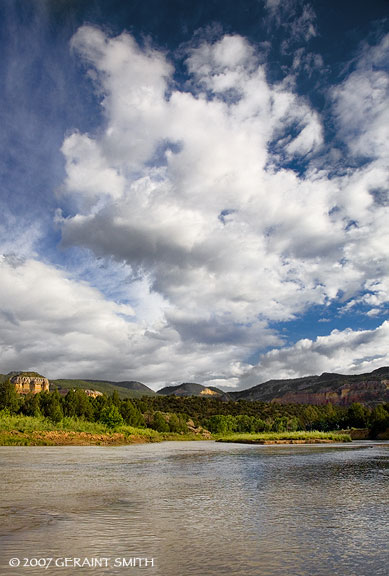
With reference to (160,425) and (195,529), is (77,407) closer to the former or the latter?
(160,425)

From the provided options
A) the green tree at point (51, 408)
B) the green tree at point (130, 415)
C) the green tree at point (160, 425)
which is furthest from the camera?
the green tree at point (160, 425)

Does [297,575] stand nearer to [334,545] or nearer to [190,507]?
[334,545]

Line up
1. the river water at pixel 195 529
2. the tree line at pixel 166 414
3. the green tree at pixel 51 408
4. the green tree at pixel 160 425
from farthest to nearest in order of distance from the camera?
the green tree at pixel 160 425 < the tree line at pixel 166 414 < the green tree at pixel 51 408 < the river water at pixel 195 529

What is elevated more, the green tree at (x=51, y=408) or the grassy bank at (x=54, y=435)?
the green tree at (x=51, y=408)

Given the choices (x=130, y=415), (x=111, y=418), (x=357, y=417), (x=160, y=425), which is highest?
(x=130, y=415)

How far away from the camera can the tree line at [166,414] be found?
101875 millimetres

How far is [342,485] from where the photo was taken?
51.7 feet

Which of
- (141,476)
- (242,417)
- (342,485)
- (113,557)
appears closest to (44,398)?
(242,417)

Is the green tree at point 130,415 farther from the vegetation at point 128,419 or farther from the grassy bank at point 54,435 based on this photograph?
the grassy bank at point 54,435

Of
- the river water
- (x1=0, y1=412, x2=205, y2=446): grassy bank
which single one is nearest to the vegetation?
(x1=0, y1=412, x2=205, y2=446): grassy bank

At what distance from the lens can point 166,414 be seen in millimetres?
159125

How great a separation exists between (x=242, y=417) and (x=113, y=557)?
16860 centimetres

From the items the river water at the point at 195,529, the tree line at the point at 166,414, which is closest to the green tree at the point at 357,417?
the tree line at the point at 166,414

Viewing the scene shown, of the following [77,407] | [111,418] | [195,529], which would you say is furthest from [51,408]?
[195,529]
